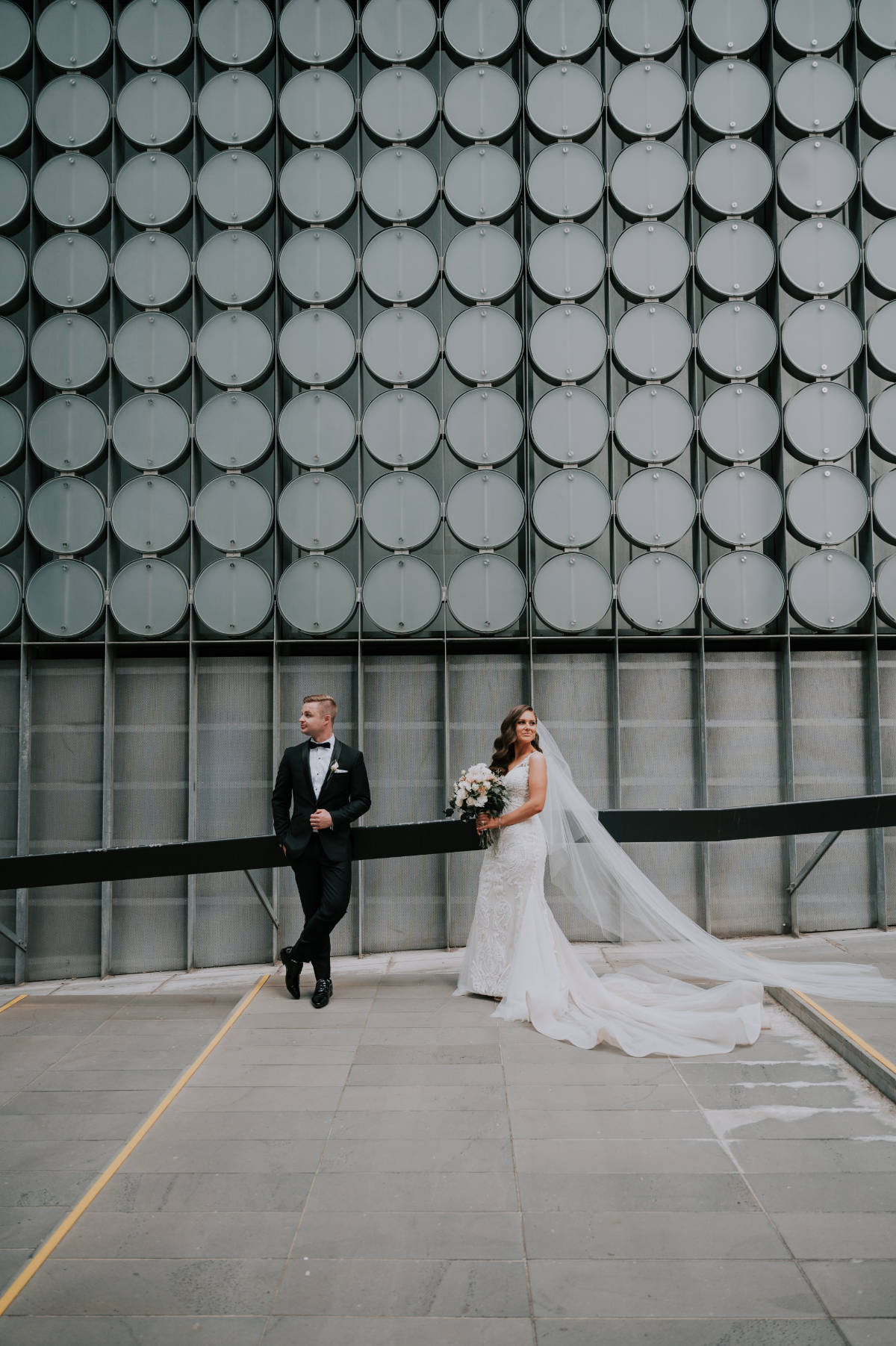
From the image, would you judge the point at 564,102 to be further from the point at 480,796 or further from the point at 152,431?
the point at 480,796

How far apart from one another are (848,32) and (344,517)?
6204 mm

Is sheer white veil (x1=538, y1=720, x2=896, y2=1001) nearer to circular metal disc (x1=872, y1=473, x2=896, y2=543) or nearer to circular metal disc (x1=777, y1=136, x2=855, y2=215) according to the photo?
circular metal disc (x1=872, y1=473, x2=896, y2=543)

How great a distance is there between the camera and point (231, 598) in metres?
8.20

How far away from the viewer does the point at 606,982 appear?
6238mm

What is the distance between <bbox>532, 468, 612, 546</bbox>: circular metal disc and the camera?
8336 millimetres

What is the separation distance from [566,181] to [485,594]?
3699 mm

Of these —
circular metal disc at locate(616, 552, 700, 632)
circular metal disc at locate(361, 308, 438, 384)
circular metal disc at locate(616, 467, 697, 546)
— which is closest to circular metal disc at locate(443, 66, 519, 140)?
circular metal disc at locate(361, 308, 438, 384)

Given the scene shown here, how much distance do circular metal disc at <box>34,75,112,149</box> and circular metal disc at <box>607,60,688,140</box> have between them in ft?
14.5

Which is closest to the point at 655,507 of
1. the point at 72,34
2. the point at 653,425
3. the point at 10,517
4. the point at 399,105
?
the point at 653,425

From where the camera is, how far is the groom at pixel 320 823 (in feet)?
20.4

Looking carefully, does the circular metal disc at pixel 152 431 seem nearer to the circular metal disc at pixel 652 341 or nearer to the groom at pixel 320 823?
the groom at pixel 320 823

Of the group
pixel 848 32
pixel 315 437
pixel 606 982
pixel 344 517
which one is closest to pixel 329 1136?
pixel 606 982

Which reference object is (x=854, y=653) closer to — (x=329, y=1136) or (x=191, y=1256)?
(x=329, y=1136)

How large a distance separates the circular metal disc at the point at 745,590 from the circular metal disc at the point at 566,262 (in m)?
2.67
